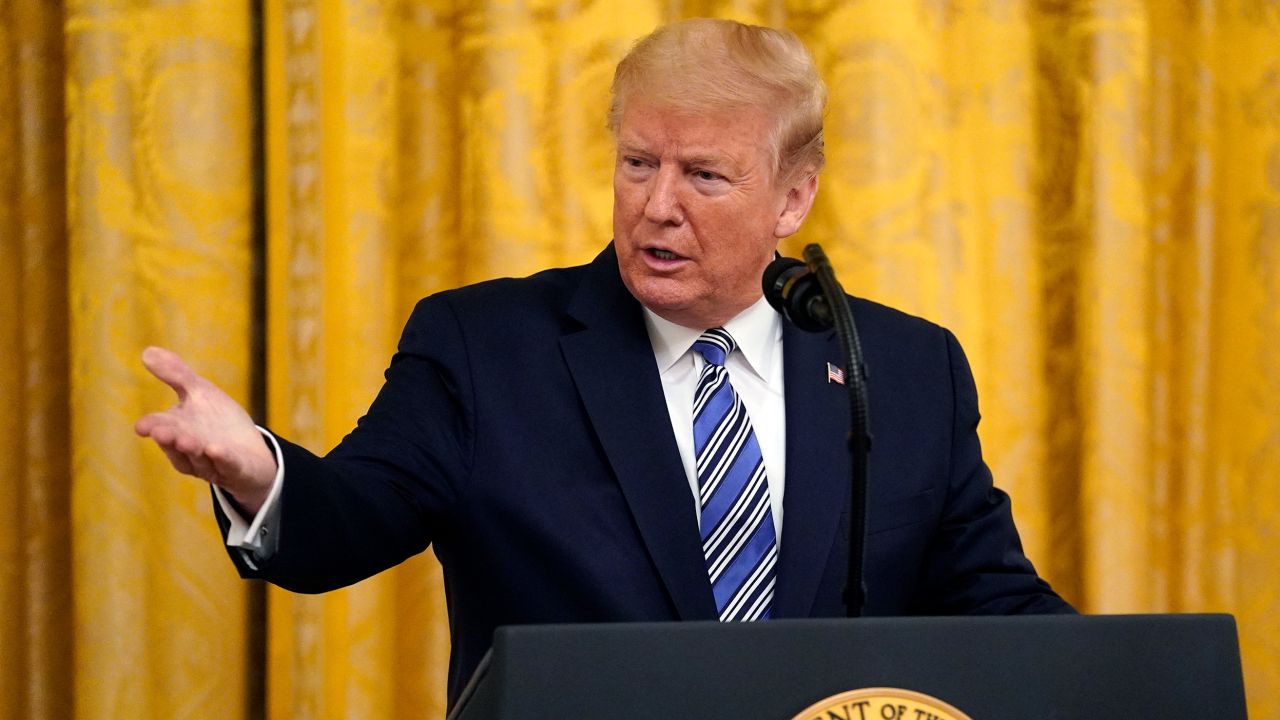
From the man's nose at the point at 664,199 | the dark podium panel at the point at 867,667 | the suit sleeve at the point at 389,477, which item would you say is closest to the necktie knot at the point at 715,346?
the man's nose at the point at 664,199

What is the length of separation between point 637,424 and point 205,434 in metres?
0.67

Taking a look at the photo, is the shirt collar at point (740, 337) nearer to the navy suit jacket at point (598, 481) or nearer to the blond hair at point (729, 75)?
the navy suit jacket at point (598, 481)

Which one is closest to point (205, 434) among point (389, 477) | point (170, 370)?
point (170, 370)

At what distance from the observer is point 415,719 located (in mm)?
2609

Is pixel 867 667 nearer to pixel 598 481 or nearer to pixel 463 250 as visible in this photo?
pixel 598 481

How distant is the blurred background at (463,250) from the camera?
246 cm

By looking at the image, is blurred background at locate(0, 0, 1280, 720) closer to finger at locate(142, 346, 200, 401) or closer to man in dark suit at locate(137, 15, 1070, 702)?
man in dark suit at locate(137, 15, 1070, 702)

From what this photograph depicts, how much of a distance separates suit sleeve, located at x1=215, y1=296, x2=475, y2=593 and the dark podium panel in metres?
0.38

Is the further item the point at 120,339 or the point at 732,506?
the point at 120,339

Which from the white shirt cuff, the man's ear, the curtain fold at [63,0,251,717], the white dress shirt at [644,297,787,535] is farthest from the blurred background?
the white shirt cuff

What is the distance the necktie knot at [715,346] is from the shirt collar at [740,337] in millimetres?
13

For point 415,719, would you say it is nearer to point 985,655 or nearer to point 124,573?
point 124,573

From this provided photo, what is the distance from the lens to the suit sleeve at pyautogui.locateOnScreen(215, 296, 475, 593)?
146 centimetres

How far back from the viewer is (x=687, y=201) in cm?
185
